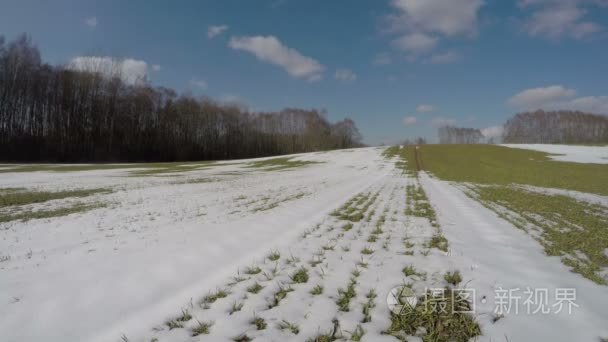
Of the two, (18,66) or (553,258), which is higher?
(18,66)

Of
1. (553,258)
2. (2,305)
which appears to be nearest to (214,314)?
(2,305)

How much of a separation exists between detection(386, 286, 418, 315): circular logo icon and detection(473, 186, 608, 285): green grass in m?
2.93

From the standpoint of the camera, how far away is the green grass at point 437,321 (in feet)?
8.54

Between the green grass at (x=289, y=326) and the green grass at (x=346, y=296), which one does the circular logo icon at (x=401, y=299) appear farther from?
the green grass at (x=289, y=326)

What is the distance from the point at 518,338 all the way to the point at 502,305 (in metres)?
0.71

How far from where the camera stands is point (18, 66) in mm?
51438

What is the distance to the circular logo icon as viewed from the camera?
3074 millimetres

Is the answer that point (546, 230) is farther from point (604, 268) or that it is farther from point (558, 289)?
point (558, 289)

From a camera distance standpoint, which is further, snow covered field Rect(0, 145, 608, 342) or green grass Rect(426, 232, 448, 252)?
green grass Rect(426, 232, 448, 252)

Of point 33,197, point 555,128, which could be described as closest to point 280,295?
point 33,197

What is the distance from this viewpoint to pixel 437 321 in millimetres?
2779

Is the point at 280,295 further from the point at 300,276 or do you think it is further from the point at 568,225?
the point at 568,225

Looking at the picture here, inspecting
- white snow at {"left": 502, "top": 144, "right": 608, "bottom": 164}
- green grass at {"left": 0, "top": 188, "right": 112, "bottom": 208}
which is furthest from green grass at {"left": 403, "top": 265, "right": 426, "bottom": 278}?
white snow at {"left": 502, "top": 144, "right": 608, "bottom": 164}

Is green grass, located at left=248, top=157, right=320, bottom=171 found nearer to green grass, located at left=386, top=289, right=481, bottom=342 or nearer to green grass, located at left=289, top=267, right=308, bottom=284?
green grass, located at left=289, top=267, right=308, bottom=284
